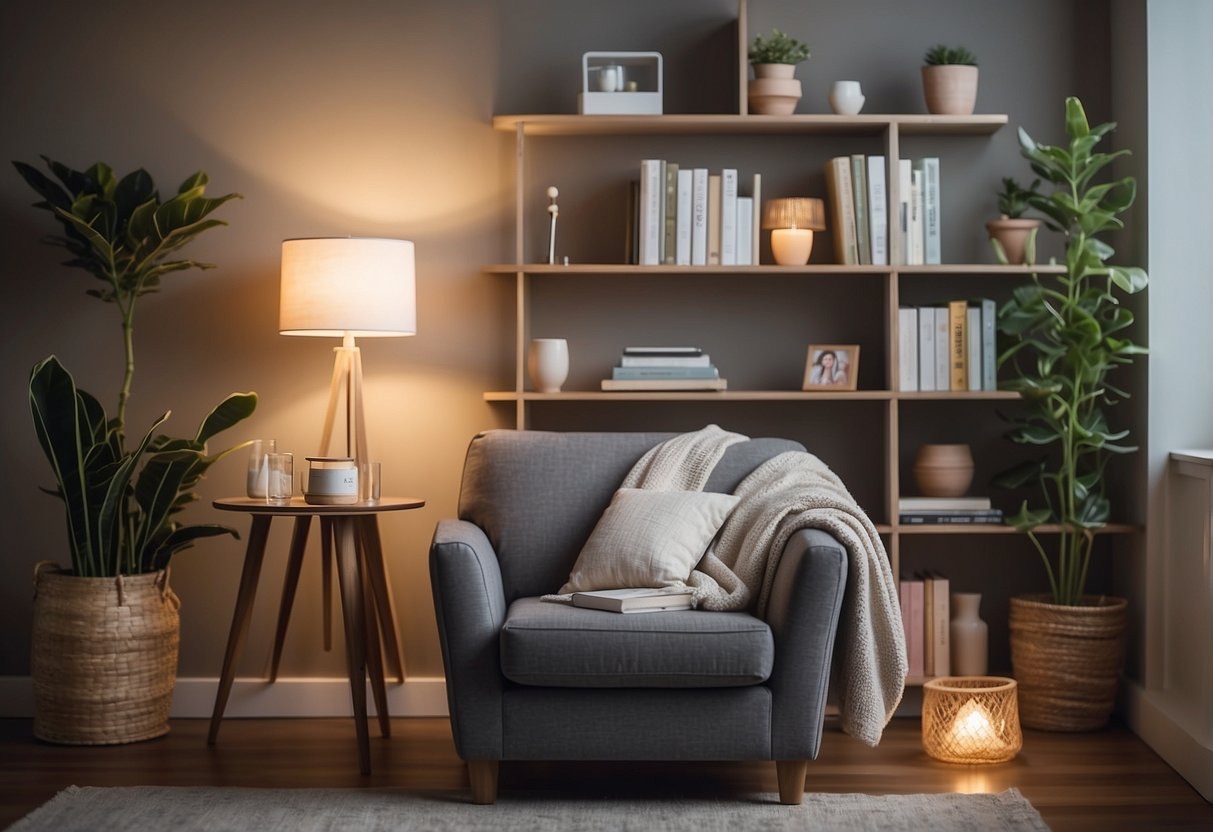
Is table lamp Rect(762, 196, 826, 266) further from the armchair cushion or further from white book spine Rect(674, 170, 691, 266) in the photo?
the armchair cushion

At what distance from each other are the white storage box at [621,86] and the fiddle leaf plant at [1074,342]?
42.4 inches

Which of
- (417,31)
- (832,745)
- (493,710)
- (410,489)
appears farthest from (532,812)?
(417,31)

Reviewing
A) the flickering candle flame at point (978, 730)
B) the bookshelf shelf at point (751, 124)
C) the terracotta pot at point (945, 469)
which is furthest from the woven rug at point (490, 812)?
the bookshelf shelf at point (751, 124)

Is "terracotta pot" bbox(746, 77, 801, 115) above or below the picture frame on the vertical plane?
above

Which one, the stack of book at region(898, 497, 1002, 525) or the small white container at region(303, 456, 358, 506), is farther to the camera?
the stack of book at region(898, 497, 1002, 525)

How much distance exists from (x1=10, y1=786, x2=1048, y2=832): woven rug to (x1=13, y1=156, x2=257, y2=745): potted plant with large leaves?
53 centimetres

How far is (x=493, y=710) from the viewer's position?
299 cm

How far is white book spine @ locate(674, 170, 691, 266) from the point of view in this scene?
387cm

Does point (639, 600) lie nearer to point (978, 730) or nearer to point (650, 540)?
point (650, 540)

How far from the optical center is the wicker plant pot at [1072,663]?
12.1 feet

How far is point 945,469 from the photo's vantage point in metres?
3.89

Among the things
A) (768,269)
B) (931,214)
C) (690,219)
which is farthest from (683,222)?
(931,214)

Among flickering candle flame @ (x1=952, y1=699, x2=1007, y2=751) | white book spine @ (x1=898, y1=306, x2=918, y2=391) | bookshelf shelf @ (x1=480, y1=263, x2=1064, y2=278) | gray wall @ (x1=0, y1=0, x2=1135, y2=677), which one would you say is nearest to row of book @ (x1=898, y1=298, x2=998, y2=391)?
white book spine @ (x1=898, y1=306, x2=918, y2=391)

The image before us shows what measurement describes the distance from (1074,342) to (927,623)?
923 mm
